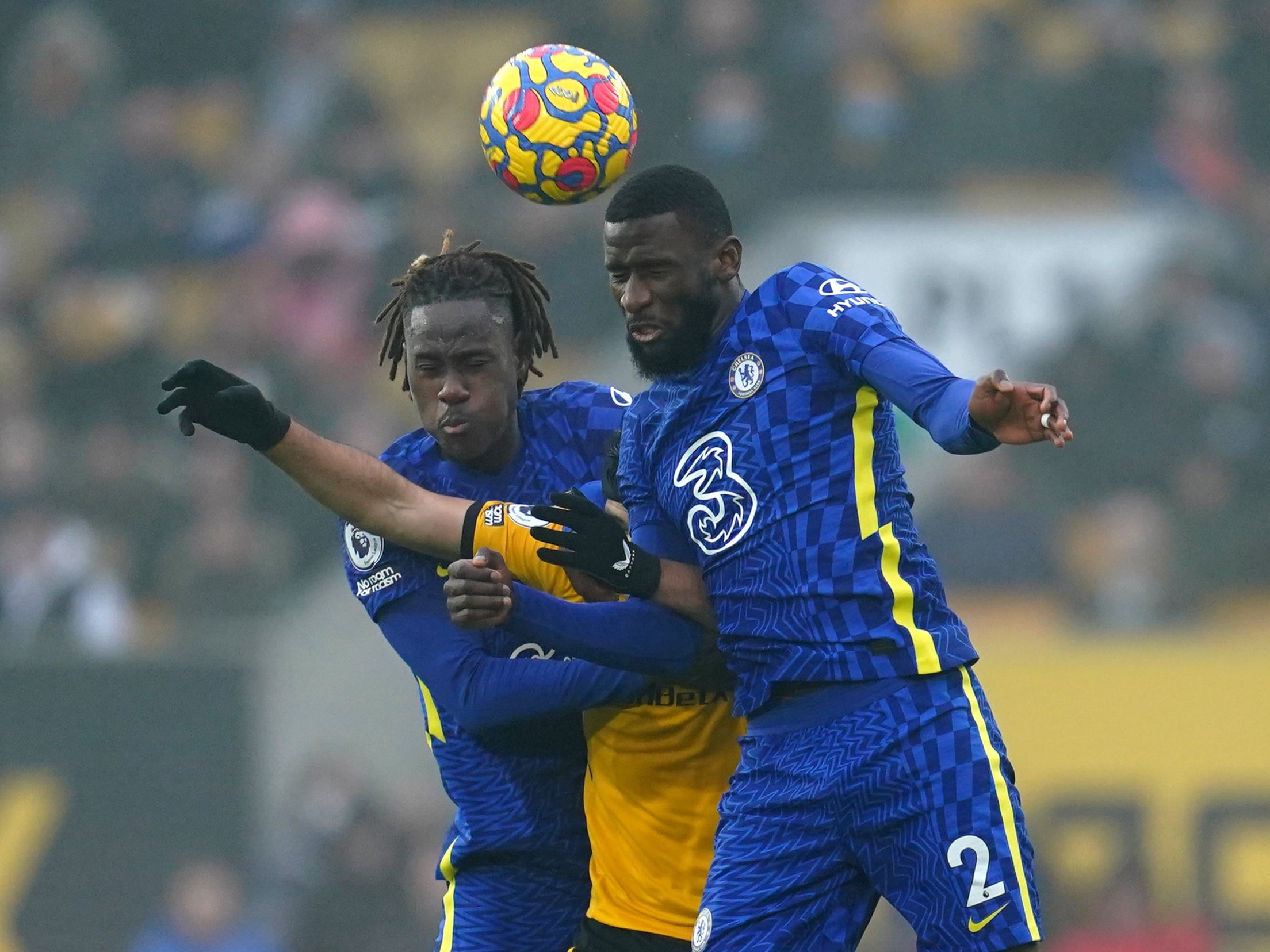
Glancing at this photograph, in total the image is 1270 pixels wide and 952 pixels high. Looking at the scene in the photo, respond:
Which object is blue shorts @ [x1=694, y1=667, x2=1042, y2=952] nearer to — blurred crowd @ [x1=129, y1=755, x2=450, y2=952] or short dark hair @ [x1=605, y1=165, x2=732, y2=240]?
short dark hair @ [x1=605, y1=165, x2=732, y2=240]

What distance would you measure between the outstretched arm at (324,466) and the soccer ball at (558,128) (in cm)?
85

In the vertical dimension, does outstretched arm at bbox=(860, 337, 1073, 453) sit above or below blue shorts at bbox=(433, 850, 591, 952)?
above

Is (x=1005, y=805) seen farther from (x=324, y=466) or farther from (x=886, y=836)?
(x=324, y=466)

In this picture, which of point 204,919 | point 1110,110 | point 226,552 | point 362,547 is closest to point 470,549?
point 362,547

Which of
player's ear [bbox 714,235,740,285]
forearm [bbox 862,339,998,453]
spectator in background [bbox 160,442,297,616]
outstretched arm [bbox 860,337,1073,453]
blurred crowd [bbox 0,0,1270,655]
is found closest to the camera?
outstretched arm [bbox 860,337,1073,453]

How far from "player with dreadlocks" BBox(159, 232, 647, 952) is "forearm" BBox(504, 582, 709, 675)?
154 millimetres

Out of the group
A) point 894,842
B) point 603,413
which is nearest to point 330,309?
point 603,413

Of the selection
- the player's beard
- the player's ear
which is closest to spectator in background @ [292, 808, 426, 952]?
the player's beard

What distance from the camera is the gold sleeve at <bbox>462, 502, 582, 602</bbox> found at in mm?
4340

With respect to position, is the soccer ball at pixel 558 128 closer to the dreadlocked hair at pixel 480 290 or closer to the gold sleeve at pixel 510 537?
the dreadlocked hair at pixel 480 290

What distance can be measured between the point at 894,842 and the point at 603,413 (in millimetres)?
1352

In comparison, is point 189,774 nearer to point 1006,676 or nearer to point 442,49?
point 1006,676

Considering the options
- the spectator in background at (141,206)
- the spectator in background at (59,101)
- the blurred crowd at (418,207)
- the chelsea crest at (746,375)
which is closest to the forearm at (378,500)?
the chelsea crest at (746,375)

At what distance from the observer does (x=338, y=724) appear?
29.3ft
